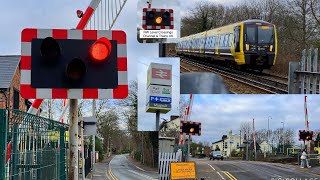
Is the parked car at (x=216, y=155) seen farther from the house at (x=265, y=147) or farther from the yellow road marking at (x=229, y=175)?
the house at (x=265, y=147)

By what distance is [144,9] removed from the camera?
18.9 meters

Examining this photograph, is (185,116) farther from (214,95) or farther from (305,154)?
(305,154)

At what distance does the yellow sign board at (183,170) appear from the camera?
19641mm

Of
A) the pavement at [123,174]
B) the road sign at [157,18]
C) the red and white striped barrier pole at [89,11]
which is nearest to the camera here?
the red and white striped barrier pole at [89,11]

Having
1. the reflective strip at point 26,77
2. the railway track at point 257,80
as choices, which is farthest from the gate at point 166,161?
the reflective strip at point 26,77

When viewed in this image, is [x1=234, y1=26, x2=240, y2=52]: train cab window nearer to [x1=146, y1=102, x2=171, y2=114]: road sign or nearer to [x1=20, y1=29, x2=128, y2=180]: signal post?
[x1=146, y1=102, x2=171, y2=114]: road sign

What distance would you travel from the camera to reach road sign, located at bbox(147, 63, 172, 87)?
20.4m

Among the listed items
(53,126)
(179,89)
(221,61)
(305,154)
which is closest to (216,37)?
(221,61)

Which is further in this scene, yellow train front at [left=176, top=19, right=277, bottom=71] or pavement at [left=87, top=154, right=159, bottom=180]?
pavement at [left=87, top=154, right=159, bottom=180]

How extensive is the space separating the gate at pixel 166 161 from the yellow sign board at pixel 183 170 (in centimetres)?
42

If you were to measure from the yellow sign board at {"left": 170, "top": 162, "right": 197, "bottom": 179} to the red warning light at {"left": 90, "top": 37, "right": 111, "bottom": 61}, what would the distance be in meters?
14.3

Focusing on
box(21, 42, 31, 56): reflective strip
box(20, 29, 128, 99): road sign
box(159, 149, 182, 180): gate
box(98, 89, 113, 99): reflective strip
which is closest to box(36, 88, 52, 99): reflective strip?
box(20, 29, 128, 99): road sign

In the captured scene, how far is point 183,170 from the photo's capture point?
19844mm

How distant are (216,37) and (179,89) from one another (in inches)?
91.4
